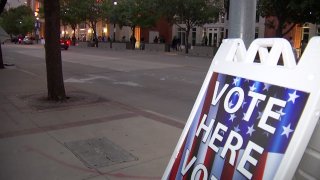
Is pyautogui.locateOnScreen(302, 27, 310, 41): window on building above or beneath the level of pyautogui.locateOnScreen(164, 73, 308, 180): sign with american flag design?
above

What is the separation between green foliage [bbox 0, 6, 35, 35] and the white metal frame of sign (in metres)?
96.8

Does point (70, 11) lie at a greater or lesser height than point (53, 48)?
greater

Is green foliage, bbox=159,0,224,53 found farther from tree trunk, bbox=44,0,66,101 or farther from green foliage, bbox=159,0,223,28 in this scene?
tree trunk, bbox=44,0,66,101

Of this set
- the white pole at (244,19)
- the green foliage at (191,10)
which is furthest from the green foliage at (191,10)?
the white pole at (244,19)

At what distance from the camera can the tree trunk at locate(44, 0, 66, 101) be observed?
9.90 meters

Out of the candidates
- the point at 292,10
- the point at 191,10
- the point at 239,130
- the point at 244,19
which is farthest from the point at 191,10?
the point at 239,130

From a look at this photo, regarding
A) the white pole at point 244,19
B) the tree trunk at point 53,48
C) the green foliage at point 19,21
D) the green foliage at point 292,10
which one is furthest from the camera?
the green foliage at point 19,21

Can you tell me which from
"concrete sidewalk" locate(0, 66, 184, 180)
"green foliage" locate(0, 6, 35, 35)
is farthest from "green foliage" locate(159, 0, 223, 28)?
"green foliage" locate(0, 6, 35, 35)

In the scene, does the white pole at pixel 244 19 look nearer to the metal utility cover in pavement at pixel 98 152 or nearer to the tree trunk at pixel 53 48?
the metal utility cover in pavement at pixel 98 152

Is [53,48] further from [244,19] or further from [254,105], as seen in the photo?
[254,105]

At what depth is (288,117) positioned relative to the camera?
5.95 feet

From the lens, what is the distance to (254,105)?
6.68ft

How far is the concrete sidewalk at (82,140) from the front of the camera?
5.08 m

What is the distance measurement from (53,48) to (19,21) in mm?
91523
